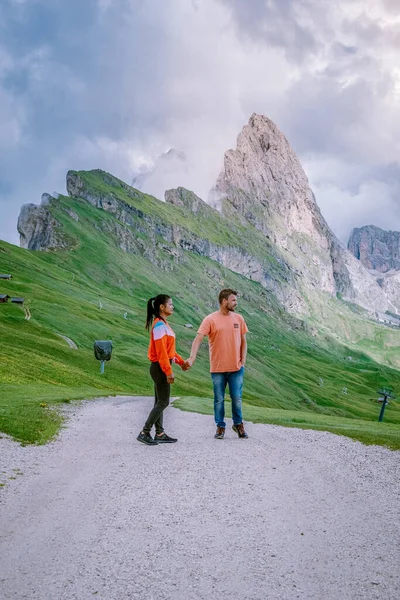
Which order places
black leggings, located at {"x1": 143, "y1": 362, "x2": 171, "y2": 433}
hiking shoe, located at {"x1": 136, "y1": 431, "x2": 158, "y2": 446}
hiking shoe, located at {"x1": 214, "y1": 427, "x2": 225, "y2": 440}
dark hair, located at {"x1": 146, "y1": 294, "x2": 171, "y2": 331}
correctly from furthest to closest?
hiking shoe, located at {"x1": 214, "y1": 427, "x2": 225, "y2": 440}
hiking shoe, located at {"x1": 136, "y1": 431, "x2": 158, "y2": 446}
dark hair, located at {"x1": 146, "y1": 294, "x2": 171, "y2": 331}
black leggings, located at {"x1": 143, "y1": 362, "x2": 171, "y2": 433}

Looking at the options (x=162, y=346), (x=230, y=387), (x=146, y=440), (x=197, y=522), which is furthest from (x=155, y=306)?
(x=197, y=522)

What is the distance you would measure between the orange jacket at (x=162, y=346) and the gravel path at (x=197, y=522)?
3142 mm

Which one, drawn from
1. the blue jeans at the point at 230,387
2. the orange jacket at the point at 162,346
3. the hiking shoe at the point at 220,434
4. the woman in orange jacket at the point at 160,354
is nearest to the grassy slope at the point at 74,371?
the woman in orange jacket at the point at 160,354

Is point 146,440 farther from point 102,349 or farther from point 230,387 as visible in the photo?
point 102,349

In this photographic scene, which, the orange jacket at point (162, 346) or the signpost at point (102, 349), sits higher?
the orange jacket at point (162, 346)

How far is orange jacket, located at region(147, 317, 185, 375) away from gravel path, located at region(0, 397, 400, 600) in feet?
10.3

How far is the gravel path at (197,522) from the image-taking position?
7516 mm

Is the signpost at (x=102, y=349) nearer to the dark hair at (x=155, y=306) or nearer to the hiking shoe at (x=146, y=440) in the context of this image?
the hiking shoe at (x=146, y=440)

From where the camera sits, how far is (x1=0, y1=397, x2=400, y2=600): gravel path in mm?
7516

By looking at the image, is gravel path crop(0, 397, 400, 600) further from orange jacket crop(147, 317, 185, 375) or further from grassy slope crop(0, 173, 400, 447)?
grassy slope crop(0, 173, 400, 447)

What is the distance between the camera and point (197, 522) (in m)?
9.99

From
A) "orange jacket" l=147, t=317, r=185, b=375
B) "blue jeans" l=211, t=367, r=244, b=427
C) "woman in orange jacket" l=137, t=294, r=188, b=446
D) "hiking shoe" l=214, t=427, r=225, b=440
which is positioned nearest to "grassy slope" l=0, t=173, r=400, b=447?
"woman in orange jacket" l=137, t=294, r=188, b=446

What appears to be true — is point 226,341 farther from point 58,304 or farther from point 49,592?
point 58,304

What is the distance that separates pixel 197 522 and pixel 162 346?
25.2ft
